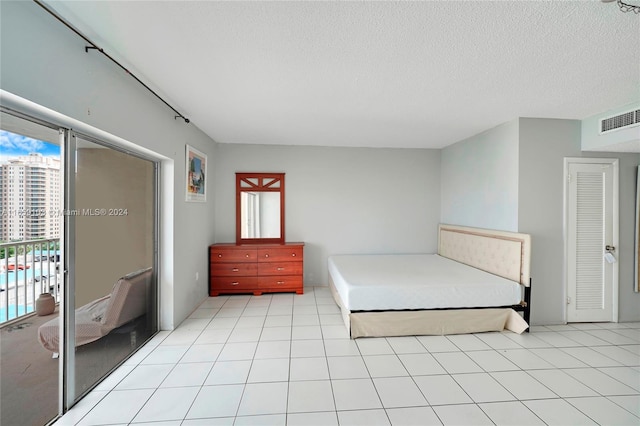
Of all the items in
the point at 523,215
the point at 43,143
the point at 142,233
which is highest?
the point at 43,143

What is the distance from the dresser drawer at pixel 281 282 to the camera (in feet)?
14.4

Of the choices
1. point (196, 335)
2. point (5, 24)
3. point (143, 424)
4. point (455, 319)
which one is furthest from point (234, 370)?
point (5, 24)

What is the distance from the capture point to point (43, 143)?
5.54ft

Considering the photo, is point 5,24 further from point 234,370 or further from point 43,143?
point 234,370

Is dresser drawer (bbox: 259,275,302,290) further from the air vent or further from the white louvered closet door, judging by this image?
the air vent

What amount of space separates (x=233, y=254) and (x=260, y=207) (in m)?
0.99

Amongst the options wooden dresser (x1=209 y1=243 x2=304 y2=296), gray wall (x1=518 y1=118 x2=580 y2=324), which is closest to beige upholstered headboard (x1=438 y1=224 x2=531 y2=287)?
gray wall (x1=518 y1=118 x2=580 y2=324)

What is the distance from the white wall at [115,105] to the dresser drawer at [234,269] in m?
0.17

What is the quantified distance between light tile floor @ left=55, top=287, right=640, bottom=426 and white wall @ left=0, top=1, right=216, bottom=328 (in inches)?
33.6

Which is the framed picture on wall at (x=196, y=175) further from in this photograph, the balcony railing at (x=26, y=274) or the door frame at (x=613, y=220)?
the door frame at (x=613, y=220)

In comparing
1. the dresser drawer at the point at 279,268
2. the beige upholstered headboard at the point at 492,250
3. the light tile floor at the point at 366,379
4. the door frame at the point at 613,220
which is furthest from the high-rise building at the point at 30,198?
the door frame at the point at 613,220

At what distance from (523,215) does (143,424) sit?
4184 mm

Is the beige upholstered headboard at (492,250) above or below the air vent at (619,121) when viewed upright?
below

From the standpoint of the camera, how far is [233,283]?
4344mm
